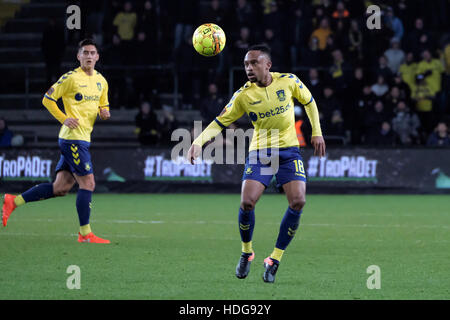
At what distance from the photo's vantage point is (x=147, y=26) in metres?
21.7

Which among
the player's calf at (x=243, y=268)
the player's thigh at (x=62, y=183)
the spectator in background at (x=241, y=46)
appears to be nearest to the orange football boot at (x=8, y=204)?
the player's thigh at (x=62, y=183)

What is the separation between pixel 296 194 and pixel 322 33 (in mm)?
13827

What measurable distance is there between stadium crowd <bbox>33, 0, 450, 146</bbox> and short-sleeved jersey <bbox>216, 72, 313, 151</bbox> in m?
11.6

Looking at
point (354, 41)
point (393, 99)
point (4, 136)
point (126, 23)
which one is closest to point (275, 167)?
point (393, 99)

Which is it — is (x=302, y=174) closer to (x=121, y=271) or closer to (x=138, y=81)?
(x=121, y=271)

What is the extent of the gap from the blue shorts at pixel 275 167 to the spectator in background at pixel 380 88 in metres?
12.4

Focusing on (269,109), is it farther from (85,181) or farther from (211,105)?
(211,105)

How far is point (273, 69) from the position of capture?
2025cm

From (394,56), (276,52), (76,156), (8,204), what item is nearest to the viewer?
(76,156)

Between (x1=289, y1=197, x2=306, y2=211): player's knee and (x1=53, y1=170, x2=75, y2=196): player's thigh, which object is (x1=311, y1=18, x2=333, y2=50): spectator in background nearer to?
(x1=53, y1=170, x2=75, y2=196): player's thigh

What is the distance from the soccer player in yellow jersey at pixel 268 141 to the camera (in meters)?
7.72

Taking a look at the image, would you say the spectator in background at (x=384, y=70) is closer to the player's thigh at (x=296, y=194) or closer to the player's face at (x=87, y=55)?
the player's face at (x=87, y=55)

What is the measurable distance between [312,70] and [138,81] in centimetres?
497

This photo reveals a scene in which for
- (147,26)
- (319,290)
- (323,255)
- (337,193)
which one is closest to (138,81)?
(147,26)
